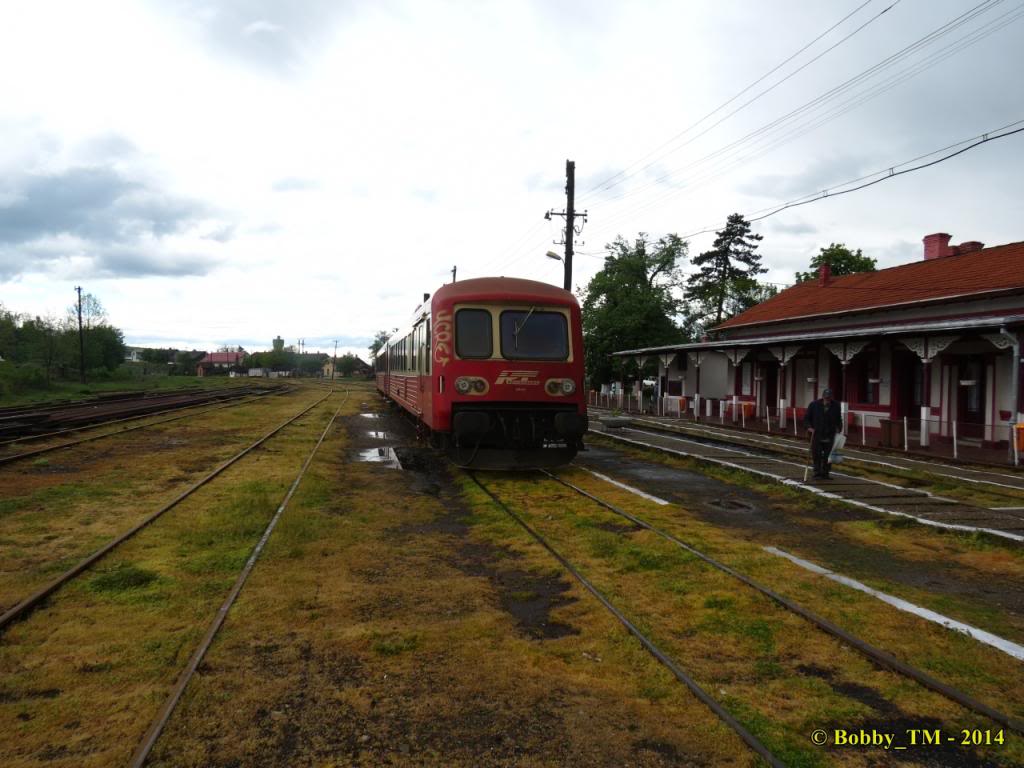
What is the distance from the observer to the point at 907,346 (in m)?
17.3

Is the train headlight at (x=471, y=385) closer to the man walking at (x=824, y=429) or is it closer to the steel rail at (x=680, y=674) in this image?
the steel rail at (x=680, y=674)

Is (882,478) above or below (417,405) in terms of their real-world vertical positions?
below

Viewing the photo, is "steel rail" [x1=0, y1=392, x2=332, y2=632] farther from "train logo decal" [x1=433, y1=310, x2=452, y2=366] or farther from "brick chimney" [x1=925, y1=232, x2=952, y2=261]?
"brick chimney" [x1=925, y1=232, x2=952, y2=261]

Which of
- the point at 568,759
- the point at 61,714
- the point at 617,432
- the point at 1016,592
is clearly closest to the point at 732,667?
the point at 568,759

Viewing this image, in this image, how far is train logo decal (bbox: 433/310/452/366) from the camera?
36.6ft

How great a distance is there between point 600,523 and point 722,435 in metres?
13.4

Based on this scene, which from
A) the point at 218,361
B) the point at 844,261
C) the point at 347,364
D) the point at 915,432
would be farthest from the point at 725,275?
the point at 218,361

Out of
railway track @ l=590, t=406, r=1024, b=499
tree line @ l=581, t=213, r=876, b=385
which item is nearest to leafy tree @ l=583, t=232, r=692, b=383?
tree line @ l=581, t=213, r=876, b=385

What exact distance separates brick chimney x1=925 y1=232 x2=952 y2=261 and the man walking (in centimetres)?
1995

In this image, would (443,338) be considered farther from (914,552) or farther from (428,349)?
(914,552)

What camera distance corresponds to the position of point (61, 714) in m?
3.49

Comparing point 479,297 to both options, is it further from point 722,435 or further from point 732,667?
point 722,435

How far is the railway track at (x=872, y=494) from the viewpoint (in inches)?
319

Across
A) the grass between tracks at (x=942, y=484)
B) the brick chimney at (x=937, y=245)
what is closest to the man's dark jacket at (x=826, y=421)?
the grass between tracks at (x=942, y=484)
